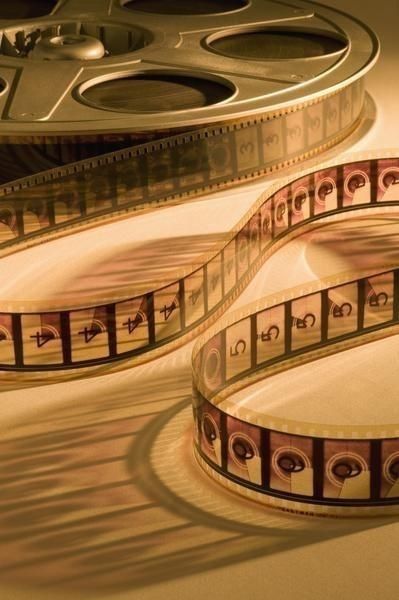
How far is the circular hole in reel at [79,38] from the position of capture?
1112 centimetres

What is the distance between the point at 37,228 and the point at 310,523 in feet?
12.2

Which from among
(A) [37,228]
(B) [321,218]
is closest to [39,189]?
(A) [37,228]

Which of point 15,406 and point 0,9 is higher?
point 0,9

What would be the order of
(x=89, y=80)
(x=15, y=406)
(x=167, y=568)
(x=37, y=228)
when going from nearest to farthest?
(x=167, y=568) < (x=15, y=406) < (x=37, y=228) < (x=89, y=80)

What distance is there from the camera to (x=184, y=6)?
12.1 meters

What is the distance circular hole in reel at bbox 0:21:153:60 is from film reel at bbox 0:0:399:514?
1cm

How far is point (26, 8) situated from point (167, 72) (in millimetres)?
2148

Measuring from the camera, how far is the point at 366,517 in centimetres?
613

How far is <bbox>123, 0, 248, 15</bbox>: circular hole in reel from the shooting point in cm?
1198

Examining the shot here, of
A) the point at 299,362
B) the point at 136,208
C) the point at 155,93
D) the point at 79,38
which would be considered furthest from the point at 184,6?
the point at 299,362

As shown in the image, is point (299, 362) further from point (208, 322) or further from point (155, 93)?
point (155, 93)

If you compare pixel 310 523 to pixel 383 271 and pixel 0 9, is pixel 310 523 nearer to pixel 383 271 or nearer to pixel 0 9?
pixel 383 271

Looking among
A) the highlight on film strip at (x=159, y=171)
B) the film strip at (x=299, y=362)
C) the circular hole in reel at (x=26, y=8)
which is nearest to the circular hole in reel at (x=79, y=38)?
the circular hole in reel at (x=26, y=8)

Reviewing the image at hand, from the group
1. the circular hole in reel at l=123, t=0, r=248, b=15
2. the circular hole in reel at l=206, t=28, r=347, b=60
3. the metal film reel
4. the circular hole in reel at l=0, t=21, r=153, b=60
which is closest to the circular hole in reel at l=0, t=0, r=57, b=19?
the metal film reel
